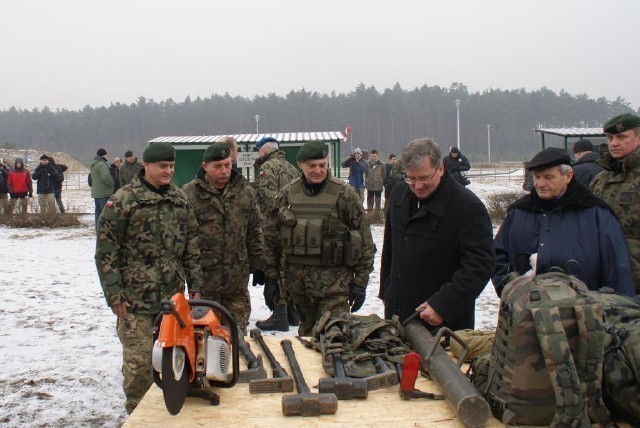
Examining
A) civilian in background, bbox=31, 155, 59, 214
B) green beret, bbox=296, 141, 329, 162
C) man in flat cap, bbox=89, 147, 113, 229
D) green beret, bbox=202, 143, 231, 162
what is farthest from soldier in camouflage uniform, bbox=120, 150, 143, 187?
green beret, bbox=296, 141, 329, 162

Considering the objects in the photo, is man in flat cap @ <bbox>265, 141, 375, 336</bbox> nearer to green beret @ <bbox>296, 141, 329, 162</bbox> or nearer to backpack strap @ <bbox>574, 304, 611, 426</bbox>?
green beret @ <bbox>296, 141, 329, 162</bbox>

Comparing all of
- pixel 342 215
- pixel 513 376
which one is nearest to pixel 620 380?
pixel 513 376

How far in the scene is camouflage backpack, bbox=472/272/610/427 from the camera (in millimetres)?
2094

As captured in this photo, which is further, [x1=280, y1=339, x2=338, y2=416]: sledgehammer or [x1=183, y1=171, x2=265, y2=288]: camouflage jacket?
[x1=183, y1=171, x2=265, y2=288]: camouflage jacket

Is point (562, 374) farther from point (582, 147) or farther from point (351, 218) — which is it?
point (582, 147)

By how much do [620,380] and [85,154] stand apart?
292ft

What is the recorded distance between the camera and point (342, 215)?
4602 mm

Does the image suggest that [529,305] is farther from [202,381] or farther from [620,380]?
[202,381]

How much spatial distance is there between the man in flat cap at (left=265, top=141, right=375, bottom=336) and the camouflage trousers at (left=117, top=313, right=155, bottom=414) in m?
1.16

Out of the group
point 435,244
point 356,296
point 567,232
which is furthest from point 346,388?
point 356,296

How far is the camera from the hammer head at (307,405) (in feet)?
7.73

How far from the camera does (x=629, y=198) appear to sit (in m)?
4.19

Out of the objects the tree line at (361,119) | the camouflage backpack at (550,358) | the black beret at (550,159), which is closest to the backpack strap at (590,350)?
the camouflage backpack at (550,358)

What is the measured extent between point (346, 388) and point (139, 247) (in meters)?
2.12
